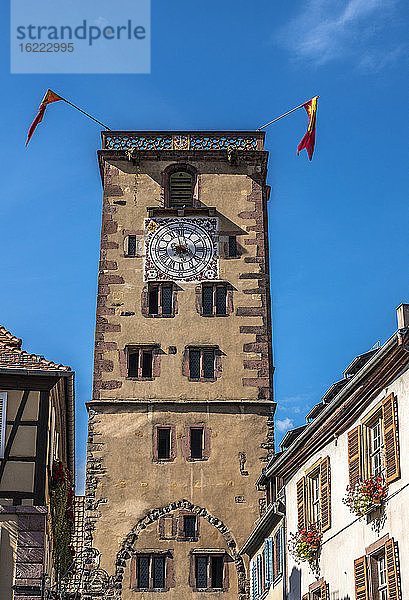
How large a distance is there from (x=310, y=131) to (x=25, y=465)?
17.4 metres

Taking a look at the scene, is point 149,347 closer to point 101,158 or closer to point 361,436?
point 101,158

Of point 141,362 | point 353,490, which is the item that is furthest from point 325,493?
point 141,362

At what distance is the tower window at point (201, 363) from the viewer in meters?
33.6

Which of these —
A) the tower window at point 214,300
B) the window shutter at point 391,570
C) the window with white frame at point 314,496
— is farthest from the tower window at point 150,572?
the window shutter at point 391,570

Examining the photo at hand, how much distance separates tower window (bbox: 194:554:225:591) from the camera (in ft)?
101

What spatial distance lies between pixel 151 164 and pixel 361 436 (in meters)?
20.7

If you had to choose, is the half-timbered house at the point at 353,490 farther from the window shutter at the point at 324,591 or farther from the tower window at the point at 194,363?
the tower window at the point at 194,363

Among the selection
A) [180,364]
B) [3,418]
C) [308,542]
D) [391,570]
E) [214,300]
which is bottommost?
[391,570]

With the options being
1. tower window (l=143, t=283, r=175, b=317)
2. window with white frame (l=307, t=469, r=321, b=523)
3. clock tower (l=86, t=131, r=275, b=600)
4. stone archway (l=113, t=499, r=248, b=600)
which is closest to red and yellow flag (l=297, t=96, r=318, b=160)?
clock tower (l=86, t=131, r=275, b=600)

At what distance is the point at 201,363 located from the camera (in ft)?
111

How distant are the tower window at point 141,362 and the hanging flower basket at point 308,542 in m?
13.2

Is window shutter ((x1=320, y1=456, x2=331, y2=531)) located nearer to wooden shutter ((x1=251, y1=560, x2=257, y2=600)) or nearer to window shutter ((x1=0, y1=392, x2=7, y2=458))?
window shutter ((x1=0, y1=392, x2=7, y2=458))

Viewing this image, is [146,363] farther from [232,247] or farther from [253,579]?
[253,579]

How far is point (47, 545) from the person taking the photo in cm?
2247
